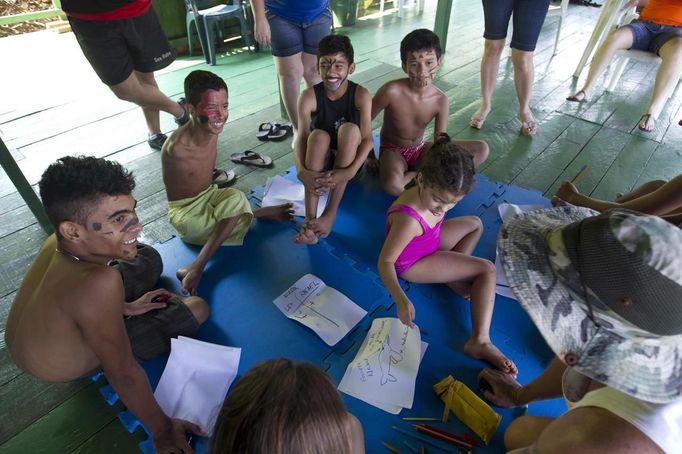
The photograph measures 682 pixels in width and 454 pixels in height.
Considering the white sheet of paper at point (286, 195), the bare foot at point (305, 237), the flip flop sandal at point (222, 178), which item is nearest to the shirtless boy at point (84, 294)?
the bare foot at point (305, 237)

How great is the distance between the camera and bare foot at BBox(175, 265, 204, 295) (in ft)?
5.69

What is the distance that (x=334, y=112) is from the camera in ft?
7.25

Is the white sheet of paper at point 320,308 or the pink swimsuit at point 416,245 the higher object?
the pink swimsuit at point 416,245

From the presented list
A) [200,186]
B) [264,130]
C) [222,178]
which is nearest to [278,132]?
[264,130]

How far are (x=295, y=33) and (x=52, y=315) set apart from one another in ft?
7.12

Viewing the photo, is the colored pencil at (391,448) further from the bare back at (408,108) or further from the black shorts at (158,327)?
the bare back at (408,108)

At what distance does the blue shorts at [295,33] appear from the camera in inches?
97.0

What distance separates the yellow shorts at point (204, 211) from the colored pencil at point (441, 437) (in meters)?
1.27

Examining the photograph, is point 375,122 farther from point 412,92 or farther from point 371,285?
point 371,285

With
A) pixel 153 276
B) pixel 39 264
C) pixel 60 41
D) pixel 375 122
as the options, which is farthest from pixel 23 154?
pixel 60 41

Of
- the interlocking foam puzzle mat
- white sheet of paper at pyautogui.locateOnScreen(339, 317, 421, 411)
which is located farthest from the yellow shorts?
white sheet of paper at pyautogui.locateOnScreen(339, 317, 421, 411)

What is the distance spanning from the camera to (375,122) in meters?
3.22

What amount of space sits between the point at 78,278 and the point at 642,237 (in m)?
1.26

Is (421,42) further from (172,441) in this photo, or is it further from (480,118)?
(172,441)
